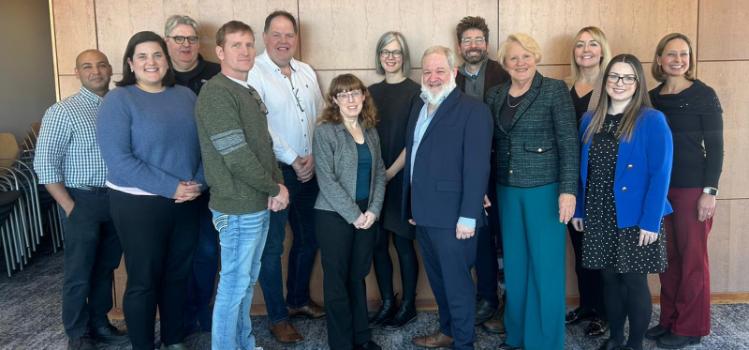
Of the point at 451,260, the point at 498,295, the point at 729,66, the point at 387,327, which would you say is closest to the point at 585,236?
the point at 451,260

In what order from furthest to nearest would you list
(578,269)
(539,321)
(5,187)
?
(5,187)
(578,269)
(539,321)

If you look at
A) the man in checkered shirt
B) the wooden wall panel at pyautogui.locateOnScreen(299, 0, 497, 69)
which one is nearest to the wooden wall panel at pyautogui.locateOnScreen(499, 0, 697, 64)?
the wooden wall panel at pyautogui.locateOnScreen(299, 0, 497, 69)

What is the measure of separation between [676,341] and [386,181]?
1976 mm

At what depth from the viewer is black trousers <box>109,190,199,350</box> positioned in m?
2.74

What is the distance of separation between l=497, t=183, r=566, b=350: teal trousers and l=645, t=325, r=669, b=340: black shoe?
2.48ft

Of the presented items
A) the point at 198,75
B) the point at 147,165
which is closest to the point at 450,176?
the point at 147,165

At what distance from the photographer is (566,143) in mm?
2848

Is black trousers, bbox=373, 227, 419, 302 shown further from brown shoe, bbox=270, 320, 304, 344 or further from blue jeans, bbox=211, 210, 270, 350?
blue jeans, bbox=211, 210, 270, 350

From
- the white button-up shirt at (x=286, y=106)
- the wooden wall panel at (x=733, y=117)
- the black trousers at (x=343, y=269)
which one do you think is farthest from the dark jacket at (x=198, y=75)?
the wooden wall panel at (x=733, y=117)

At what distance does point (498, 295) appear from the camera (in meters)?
3.81

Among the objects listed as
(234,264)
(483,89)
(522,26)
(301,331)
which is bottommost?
(301,331)

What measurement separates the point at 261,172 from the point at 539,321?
1.73 m

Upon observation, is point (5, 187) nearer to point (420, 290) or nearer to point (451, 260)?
point (420, 290)

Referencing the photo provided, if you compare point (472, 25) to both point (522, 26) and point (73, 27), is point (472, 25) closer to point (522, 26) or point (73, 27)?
point (522, 26)
